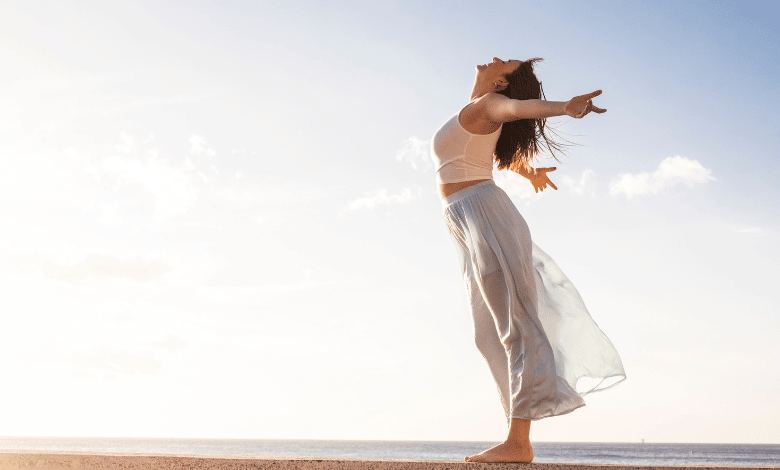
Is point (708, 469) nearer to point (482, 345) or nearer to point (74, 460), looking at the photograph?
point (482, 345)

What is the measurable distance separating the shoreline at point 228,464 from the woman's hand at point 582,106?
1.54 meters

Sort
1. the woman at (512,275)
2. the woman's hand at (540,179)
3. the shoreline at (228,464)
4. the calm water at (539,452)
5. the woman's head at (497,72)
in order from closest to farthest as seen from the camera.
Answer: the shoreline at (228,464) → the woman at (512,275) → the woman's head at (497,72) → the woman's hand at (540,179) → the calm water at (539,452)

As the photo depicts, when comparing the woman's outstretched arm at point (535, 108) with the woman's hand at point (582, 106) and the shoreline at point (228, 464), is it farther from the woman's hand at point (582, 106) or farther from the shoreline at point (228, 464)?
the shoreline at point (228, 464)

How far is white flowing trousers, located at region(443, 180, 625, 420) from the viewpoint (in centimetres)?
299

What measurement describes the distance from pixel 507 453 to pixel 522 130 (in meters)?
1.91

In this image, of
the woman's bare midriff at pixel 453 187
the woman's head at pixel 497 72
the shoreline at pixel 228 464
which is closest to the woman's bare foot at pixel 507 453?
the shoreline at pixel 228 464

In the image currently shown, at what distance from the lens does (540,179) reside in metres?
3.91

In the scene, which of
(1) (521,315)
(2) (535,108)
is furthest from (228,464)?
(2) (535,108)

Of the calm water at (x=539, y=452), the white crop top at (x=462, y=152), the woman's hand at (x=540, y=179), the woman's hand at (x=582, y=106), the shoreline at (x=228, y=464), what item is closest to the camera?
the shoreline at (x=228, y=464)

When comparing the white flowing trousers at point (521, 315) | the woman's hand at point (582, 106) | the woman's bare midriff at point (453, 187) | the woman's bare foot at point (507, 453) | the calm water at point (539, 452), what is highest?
the woman's hand at point (582, 106)

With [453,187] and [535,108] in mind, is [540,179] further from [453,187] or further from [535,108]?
[535,108]

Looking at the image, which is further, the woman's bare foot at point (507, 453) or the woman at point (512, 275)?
the woman at point (512, 275)

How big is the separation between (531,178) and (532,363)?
1.39 meters

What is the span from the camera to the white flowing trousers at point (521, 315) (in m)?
2.99
